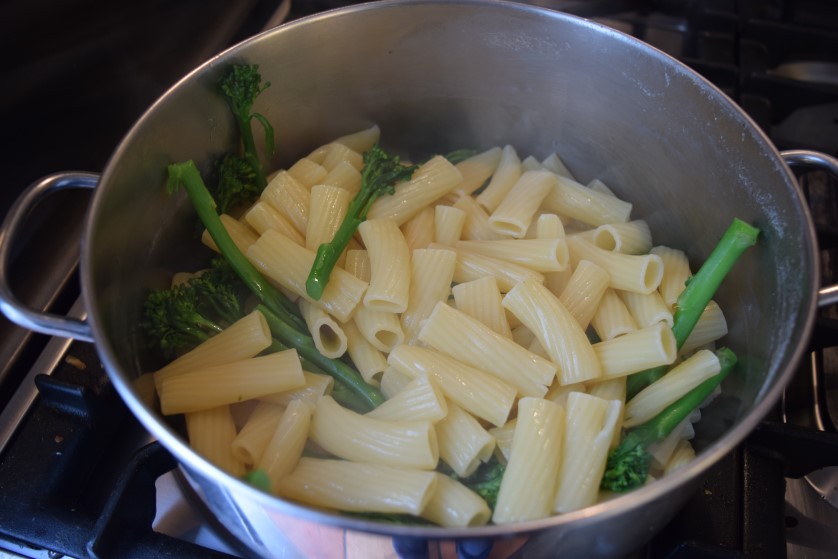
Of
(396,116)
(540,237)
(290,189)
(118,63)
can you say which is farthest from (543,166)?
(118,63)

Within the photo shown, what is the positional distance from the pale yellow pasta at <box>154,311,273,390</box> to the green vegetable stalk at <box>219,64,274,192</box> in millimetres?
406

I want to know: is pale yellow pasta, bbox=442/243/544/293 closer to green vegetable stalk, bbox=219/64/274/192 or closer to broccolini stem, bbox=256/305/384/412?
broccolini stem, bbox=256/305/384/412

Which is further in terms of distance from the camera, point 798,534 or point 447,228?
point 447,228

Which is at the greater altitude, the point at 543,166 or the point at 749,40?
the point at 749,40

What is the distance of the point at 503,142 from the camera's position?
182 cm

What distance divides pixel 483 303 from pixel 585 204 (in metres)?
0.41

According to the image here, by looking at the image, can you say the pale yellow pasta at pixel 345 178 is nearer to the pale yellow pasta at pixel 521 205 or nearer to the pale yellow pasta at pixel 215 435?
the pale yellow pasta at pixel 521 205

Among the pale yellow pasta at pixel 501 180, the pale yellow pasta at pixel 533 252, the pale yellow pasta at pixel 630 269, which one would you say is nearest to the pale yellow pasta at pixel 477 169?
the pale yellow pasta at pixel 501 180

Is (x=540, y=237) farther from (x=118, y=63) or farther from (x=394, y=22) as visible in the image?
(x=118, y=63)

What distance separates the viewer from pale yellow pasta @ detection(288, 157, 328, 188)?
63.3 inches

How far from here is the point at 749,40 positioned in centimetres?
190

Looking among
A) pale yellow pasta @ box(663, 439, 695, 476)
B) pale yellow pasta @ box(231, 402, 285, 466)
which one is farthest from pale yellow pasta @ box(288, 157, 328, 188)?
pale yellow pasta @ box(663, 439, 695, 476)

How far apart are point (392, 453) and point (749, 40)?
1.49 metres

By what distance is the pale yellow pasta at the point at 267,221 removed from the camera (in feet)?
4.97
